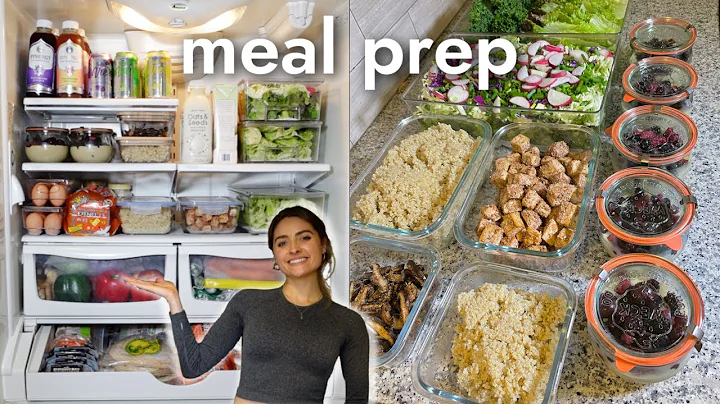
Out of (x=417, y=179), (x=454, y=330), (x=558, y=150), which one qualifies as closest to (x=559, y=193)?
(x=558, y=150)

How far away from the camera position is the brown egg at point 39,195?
0.91m

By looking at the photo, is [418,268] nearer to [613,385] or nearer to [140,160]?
[613,385]

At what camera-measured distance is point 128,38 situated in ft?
3.01

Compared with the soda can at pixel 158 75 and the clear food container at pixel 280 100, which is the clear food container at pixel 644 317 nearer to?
the clear food container at pixel 280 100

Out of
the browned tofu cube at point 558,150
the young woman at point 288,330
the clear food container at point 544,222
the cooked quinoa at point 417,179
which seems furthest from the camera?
the browned tofu cube at point 558,150

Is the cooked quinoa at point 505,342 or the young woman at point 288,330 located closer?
the young woman at point 288,330

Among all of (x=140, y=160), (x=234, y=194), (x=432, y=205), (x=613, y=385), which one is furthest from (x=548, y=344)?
(x=140, y=160)

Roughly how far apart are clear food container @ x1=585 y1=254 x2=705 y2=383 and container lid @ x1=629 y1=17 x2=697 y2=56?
819 millimetres

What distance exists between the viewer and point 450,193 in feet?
4.89

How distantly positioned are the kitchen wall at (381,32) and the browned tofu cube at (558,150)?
479 millimetres

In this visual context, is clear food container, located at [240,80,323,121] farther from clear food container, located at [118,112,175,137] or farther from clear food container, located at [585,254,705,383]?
clear food container, located at [585,254,705,383]

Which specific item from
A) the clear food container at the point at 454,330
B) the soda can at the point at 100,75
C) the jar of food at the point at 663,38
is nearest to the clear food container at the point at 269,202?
the soda can at the point at 100,75

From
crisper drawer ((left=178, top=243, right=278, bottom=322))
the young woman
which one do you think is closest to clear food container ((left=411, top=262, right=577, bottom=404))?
the young woman

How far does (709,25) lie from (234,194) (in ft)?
6.03
